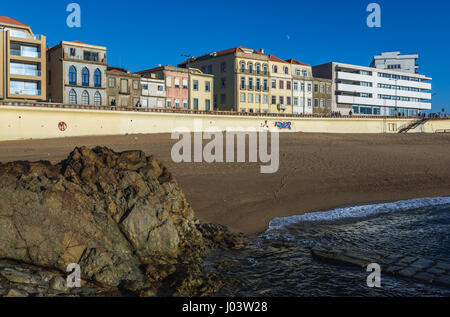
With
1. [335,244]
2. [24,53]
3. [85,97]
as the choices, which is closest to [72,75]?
[85,97]

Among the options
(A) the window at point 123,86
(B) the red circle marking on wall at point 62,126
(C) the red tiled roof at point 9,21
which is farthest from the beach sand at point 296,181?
(C) the red tiled roof at point 9,21

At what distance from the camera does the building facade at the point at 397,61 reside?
120 meters

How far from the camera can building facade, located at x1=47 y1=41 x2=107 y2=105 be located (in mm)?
52666

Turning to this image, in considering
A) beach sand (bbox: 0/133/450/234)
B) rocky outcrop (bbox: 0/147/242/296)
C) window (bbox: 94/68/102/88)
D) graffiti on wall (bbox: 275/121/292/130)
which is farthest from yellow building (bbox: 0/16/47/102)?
rocky outcrop (bbox: 0/147/242/296)

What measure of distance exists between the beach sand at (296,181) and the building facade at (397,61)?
99.9 meters

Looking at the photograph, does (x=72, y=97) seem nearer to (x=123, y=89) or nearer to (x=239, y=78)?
(x=123, y=89)

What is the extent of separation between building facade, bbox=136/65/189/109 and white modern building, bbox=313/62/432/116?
41.0m

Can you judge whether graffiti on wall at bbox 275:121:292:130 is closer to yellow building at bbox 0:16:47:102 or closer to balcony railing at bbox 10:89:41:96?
yellow building at bbox 0:16:47:102

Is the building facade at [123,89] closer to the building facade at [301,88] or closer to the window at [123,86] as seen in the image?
the window at [123,86]

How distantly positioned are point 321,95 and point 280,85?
13.3 metres

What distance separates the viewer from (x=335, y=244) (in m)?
11.3

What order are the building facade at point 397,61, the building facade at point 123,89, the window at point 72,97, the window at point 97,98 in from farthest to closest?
the building facade at point 397,61, the building facade at point 123,89, the window at point 97,98, the window at point 72,97

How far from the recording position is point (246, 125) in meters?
52.3
